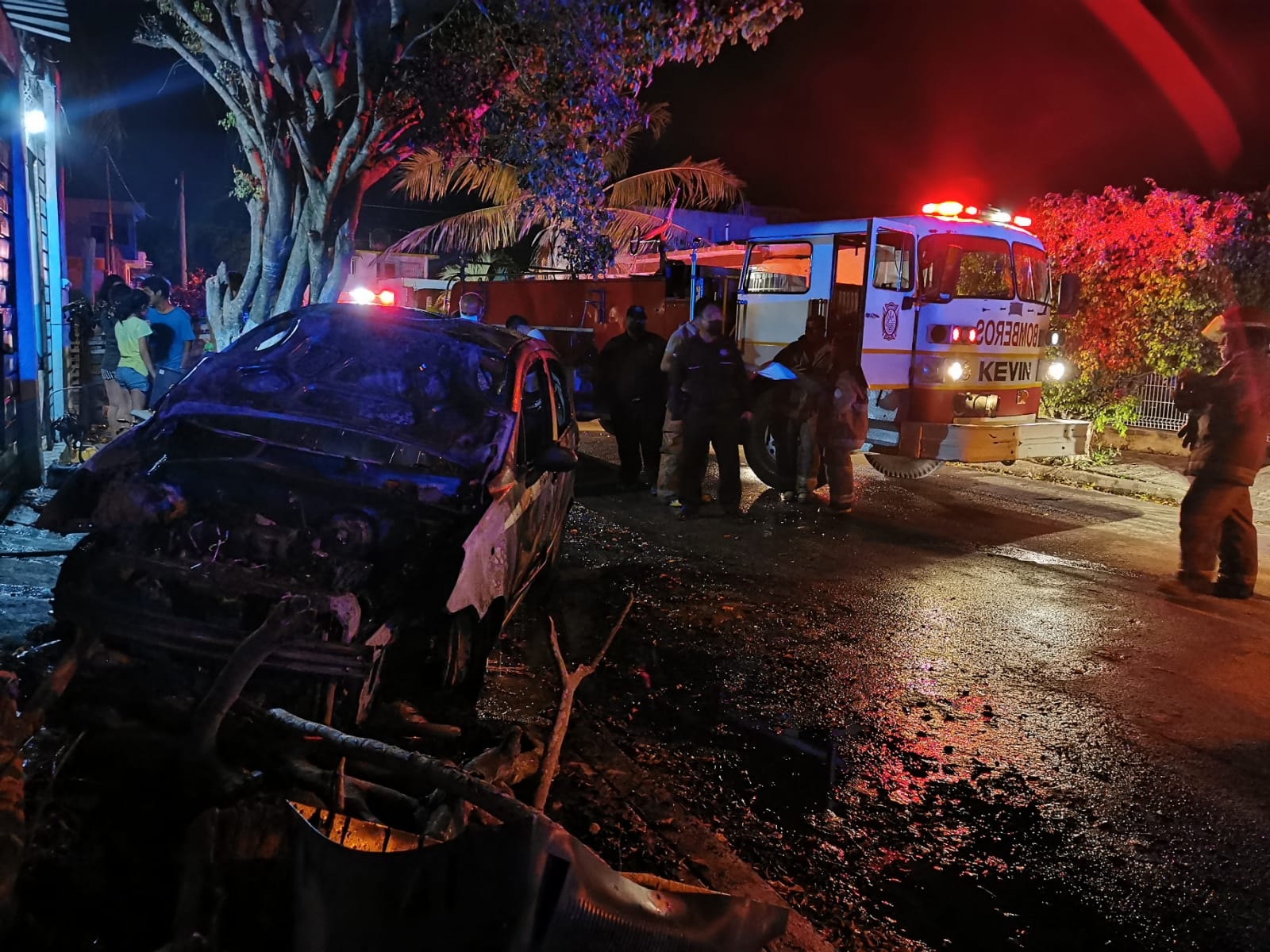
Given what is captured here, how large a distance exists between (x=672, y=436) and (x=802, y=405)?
4.07 ft

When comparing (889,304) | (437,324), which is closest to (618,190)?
(889,304)

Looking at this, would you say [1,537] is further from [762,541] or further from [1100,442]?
[1100,442]

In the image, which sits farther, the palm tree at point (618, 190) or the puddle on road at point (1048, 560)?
the palm tree at point (618, 190)

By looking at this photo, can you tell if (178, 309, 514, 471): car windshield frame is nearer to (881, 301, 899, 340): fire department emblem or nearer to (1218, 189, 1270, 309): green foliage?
(881, 301, 899, 340): fire department emblem

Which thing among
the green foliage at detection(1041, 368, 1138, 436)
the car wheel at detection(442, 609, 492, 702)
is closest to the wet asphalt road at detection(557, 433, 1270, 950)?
the car wheel at detection(442, 609, 492, 702)

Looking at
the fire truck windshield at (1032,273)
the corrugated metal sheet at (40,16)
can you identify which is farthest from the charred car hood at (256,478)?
the fire truck windshield at (1032,273)

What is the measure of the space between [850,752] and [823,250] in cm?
649

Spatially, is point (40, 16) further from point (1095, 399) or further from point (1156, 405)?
point (1156, 405)

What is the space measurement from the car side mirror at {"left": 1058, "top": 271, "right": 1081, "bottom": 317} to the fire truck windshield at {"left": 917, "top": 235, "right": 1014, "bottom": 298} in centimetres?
87

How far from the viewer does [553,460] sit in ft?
15.9

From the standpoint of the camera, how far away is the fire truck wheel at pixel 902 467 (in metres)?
11.3

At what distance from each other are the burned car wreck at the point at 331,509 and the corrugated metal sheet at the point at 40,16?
4.33 m

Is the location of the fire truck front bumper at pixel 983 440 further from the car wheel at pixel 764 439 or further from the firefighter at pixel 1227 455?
the firefighter at pixel 1227 455

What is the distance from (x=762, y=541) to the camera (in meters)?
8.01
